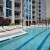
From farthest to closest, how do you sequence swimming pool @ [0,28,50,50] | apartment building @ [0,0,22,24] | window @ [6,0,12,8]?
1. window @ [6,0,12,8]
2. apartment building @ [0,0,22,24]
3. swimming pool @ [0,28,50,50]

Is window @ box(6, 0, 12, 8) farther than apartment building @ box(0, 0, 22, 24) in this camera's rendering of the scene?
Yes

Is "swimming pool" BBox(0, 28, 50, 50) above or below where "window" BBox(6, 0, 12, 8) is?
below

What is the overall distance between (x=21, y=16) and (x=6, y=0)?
8.67 m

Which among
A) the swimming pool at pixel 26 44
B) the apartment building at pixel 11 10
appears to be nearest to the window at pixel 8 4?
the apartment building at pixel 11 10

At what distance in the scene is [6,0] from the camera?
110ft

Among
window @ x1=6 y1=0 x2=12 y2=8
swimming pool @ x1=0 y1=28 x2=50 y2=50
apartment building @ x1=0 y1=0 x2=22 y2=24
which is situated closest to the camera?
swimming pool @ x1=0 y1=28 x2=50 y2=50

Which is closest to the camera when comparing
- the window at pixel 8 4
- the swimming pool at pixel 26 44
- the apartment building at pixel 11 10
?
the swimming pool at pixel 26 44

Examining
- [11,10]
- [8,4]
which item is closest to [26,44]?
[8,4]

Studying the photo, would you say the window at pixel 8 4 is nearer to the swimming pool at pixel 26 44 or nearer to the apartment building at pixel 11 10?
the apartment building at pixel 11 10

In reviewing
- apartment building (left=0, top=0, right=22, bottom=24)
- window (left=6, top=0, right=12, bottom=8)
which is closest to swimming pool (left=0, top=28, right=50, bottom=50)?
apartment building (left=0, top=0, right=22, bottom=24)

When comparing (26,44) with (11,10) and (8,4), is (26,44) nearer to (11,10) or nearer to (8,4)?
(8,4)

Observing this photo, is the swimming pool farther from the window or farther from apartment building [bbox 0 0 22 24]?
the window

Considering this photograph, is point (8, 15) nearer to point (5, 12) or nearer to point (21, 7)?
point (5, 12)

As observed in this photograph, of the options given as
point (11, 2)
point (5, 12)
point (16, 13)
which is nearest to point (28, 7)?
point (16, 13)
